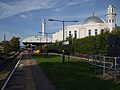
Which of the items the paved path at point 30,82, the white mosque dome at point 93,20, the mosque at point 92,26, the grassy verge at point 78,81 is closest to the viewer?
the grassy verge at point 78,81

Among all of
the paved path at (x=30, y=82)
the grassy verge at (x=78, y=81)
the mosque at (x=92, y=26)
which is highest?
the mosque at (x=92, y=26)

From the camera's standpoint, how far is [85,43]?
188 feet

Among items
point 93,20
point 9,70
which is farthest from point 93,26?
point 9,70

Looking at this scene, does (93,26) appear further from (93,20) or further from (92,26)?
(93,20)

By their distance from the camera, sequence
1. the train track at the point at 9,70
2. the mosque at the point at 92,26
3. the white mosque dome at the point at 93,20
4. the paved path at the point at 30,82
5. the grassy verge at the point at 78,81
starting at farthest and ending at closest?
the white mosque dome at the point at 93,20 < the mosque at the point at 92,26 < the train track at the point at 9,70 < the paved path at the point at 30,82 < the grassy verge at the point at 78,81

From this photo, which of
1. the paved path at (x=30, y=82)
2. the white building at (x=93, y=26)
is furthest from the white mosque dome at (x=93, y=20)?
the paved path at (x=30, y=82)

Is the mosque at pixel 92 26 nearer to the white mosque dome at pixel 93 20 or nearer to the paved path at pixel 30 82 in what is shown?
the white mosque dome at pixel 93 20

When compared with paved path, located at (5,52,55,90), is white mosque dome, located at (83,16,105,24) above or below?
above

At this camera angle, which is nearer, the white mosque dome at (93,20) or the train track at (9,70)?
the train track at (9,70)

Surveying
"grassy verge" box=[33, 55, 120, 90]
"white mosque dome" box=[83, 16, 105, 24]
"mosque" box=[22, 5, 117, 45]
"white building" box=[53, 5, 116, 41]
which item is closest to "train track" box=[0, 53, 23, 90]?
"grassy verge" box=[33, 55, 120, 90]

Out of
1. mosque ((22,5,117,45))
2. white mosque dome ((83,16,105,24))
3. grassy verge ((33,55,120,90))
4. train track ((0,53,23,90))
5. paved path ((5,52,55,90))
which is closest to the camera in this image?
grassy verge ((33,55,120,90))

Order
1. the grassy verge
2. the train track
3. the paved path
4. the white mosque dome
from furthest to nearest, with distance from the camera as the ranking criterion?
1. the white mosque dome
2. the train track
3. the paved path
4. the grassy verge

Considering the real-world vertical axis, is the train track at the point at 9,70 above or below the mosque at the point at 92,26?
below

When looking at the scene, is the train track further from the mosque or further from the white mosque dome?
the white mosque dome
